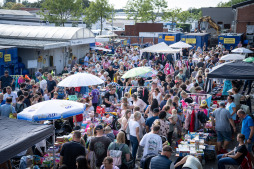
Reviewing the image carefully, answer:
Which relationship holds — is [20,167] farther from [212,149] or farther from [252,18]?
[252,18]

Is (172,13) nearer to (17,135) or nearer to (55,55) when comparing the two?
(55,55)

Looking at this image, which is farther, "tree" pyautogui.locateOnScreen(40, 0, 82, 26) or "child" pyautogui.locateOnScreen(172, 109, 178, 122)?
"tree" pyautogui.locateOnScreen(40, 0, 82, 26)

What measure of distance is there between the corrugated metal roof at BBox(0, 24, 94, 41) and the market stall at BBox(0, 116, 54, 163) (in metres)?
16.9

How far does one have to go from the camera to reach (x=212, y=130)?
10094mm

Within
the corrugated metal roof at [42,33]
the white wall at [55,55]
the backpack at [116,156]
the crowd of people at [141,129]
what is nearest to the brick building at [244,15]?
the white wall at [55,55]

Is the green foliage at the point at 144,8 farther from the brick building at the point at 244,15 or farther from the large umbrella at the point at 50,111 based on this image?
the large umbrella at the point at 50,111

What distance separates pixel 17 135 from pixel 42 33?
1935 centimetres

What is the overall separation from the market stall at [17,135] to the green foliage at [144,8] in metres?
57.4

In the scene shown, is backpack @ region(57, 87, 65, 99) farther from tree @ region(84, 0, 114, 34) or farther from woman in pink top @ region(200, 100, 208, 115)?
tree @ region(84, 0, 114, 34)

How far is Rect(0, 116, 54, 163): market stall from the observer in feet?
16.8

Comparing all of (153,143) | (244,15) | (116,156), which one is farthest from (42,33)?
(244,15)

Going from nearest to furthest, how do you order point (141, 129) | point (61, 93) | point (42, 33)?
1. point (141, 129)
2. point (61, 93)
3. point (42, 33)

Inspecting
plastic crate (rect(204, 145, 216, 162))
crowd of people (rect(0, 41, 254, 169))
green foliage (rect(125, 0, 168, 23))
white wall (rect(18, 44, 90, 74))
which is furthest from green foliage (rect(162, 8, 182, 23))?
plastic crate (rect(204, 145, 216, 162))

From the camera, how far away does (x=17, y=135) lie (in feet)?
18.7
